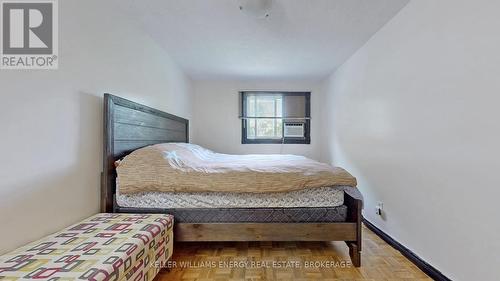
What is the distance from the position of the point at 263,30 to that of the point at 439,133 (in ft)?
5.83

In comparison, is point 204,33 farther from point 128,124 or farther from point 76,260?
point 76,260

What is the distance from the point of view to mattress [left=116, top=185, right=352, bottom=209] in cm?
204

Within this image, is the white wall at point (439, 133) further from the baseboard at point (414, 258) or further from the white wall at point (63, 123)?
the white wall at point (63, 123)

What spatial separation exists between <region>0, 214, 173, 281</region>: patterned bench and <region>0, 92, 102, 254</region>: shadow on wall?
78 millimetres

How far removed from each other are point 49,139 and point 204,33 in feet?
5.77

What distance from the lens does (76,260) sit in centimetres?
118

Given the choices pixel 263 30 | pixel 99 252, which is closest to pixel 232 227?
pixel 99 252

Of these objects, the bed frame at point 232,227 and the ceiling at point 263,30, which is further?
the ceiling at point 263,30

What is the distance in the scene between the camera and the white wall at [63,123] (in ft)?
4.28

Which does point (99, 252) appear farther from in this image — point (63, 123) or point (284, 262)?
point (284, 262)

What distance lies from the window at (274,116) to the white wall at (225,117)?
0.11 m

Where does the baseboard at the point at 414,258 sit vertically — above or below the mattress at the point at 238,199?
below

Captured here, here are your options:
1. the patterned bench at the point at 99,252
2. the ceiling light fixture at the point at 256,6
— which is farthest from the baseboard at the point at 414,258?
the ceiling light fixture at the point at 256,6

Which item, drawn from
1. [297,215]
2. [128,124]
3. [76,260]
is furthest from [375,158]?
[76,260]
